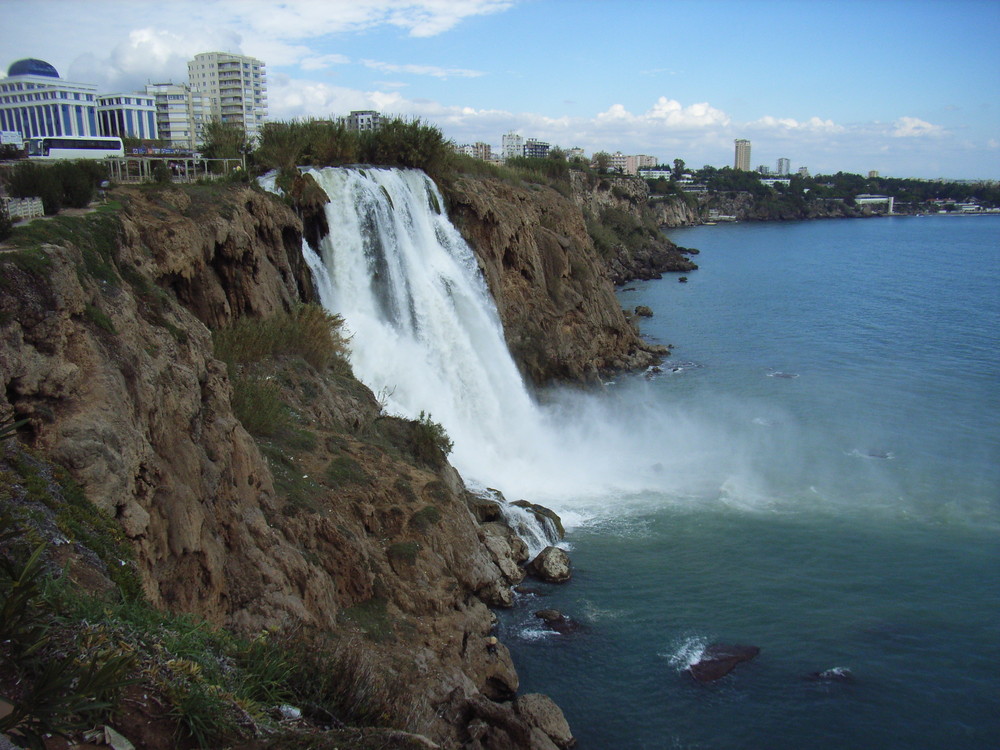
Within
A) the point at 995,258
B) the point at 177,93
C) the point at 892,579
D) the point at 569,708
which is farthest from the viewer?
the point at 177,93

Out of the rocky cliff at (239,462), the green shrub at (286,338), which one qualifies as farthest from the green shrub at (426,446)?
the green shrub at (286,338)

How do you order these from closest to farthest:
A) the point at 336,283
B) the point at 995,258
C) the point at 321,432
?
the point at 321,432
the point at 336,283
the point at 995,258

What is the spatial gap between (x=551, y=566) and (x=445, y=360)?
907 cm

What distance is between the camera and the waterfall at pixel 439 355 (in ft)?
69.1

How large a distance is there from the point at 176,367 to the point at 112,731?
656cm

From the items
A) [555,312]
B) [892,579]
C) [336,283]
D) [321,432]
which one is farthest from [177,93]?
[892,579]

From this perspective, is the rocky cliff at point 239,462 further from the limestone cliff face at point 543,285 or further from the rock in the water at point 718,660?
the limestone cliff face at point 543,285

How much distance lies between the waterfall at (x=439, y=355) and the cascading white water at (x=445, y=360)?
0.04m

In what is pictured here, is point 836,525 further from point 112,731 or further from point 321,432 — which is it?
point 112,731

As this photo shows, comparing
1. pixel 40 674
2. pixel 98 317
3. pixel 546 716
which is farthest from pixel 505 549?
pixel 40 674

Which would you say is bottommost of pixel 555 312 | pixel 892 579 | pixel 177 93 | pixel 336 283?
pixel 892 579

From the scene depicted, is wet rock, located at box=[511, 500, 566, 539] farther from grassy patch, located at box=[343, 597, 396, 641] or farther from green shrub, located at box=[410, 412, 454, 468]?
grassy patch, located at box=[343, 597, 396, 641]

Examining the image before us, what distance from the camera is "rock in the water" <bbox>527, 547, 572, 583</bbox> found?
617 inches

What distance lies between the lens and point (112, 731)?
4.27 m
